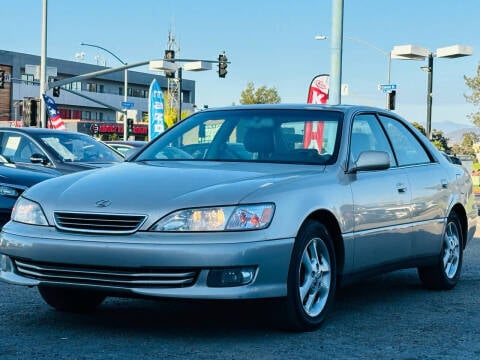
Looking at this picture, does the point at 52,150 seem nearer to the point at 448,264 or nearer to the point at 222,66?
the point at 448,264

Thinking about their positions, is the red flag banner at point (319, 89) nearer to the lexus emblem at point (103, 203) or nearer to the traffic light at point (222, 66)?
the lexus emblem at point (103, 203)

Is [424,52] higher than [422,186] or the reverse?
higher

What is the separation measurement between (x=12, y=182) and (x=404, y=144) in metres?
4.89

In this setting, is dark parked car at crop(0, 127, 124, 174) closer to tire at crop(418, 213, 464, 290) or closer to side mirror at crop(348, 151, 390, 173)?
tire at crop(418, 213, 464, 290)

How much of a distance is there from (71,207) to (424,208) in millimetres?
3047

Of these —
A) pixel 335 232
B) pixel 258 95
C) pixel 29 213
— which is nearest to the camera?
pixel 29 213

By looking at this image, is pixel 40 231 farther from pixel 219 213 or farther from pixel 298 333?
pixel 298 333

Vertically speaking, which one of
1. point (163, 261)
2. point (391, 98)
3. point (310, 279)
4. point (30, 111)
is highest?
point (391, 98)

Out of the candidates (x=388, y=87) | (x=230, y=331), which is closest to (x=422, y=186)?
(x=230, y=331)

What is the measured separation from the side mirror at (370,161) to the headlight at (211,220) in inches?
51.1

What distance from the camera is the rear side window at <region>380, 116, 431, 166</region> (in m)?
7.34

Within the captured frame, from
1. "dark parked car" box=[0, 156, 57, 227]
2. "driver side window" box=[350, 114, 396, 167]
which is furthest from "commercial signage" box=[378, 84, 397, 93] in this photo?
"driver side window" box=[350, 114, 396, 167]

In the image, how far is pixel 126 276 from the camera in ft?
17.0

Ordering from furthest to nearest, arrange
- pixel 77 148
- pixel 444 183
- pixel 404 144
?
pixel 77 148 → pixel 444 183 → pixel 404 144
